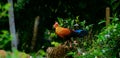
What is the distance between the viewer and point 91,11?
7.36 m

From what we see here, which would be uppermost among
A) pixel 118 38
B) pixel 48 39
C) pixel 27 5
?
pixel 118 38

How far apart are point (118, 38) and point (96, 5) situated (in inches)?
103

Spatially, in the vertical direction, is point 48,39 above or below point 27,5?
below

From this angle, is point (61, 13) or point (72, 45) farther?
point (61, 13)

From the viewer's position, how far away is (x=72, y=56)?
215 inches

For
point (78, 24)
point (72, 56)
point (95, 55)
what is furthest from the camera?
point (78, 24)

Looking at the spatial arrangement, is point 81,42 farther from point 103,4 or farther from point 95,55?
point 103,4

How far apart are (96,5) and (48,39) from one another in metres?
1.06

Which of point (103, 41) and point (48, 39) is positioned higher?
point (103, 41)

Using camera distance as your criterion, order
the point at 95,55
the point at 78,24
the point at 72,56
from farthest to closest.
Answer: the point at 78,24, the point at 72,56, the point at 95,55

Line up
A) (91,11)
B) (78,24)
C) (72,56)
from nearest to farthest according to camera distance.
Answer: (72,56), (78,24), (91,11)

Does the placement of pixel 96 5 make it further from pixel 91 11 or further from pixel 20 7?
pixel 20 7

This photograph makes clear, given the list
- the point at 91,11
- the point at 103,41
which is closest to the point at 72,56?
the point at 103,41

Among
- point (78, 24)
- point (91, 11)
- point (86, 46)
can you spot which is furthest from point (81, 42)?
point (91, 11)
